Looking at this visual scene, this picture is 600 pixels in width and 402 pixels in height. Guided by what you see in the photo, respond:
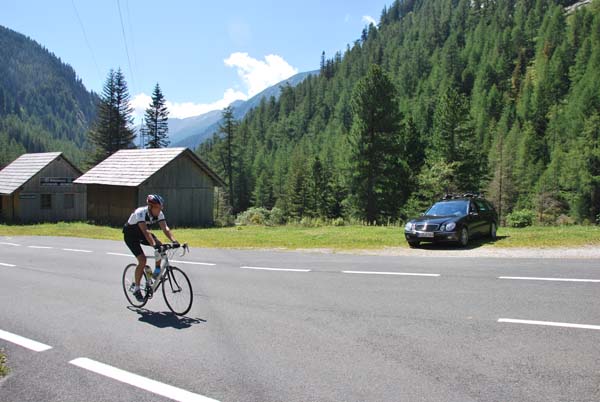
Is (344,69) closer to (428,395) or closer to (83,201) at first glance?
(83,201)

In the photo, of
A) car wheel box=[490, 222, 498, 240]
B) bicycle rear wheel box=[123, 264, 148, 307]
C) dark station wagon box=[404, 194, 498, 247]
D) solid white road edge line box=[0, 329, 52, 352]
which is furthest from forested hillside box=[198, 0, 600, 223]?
solid white road edge line box=[0, 329, 52, 352]

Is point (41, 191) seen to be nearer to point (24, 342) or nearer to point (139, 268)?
point (139, 268)

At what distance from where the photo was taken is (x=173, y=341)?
19.3 ft

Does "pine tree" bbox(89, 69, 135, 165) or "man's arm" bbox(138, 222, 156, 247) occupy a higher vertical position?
"pine tree" bbox(89, 69, 135, 165)

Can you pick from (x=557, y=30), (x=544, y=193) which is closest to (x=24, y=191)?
(x=544, y=193)

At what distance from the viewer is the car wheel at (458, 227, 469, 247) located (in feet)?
48.1

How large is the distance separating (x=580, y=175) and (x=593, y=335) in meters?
53.6

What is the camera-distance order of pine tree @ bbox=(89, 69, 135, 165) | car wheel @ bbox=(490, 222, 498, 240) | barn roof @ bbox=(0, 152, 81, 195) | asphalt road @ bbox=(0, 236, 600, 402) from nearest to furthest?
asphalt road @ bbox=(0, 236, 600, 402), car wheel @ bbox=(490, 222, 498, 240), barn roof @ bbox=(0, 152, 81, 195), pine tree @ bbox=(89, 69, 135, 165)

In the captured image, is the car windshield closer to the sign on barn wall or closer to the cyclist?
the cyclist

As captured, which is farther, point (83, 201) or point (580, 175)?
point (580, 175)

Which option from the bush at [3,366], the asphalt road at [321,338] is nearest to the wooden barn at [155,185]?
the asphalt road at [321,338]

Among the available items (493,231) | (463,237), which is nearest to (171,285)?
(463,237)

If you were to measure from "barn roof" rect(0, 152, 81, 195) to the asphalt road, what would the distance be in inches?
1361

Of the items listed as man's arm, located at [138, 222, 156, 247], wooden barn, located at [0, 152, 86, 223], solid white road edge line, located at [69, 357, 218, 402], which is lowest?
solid white road edge line, located at [69, 357, 218, 402]
